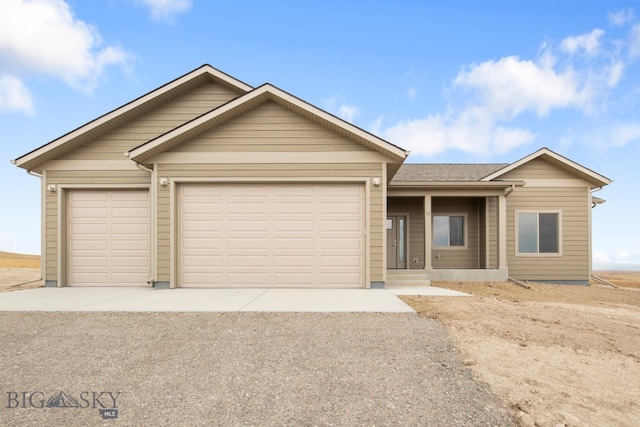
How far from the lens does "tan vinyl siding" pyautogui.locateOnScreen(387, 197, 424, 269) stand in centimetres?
1272

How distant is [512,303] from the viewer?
7.22 meters

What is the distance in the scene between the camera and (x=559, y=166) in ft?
39.3

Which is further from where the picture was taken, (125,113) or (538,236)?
(538,236)

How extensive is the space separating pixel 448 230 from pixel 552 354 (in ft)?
29.3

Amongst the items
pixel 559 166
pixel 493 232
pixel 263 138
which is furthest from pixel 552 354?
pixel 559 166

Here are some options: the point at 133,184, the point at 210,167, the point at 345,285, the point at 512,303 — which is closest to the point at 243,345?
the point at 345,285

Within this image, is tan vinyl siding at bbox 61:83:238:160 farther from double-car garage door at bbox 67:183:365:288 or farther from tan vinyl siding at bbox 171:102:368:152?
double-car garage door at bbox 67:183:365:288

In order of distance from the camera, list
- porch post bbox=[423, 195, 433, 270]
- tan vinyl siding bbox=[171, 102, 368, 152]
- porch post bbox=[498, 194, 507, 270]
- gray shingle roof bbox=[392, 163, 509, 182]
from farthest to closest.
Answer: gray shingle roof bbox=[392, 163, 509, 182], porch post bbox=[423, 195, 433, 270], porch post bbox=[498, 194, 507, 270], tan vinyl siding bbox=[171, 102, 368, 152]

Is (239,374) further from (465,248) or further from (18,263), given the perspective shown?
(18,263)

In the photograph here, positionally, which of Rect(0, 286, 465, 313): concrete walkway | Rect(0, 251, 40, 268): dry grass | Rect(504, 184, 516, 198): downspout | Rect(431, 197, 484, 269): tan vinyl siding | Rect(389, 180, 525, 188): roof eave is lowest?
Rect(0, 251, 40, 268): dry grass

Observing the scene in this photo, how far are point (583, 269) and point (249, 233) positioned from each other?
445 inches

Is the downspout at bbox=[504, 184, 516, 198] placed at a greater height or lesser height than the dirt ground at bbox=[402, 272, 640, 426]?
greater

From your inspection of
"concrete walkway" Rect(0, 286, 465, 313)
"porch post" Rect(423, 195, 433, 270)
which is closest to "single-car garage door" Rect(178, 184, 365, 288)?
"concrete walkway" Rect(0, 286, 465, 313)

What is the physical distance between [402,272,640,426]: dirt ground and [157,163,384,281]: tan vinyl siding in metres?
2.32
